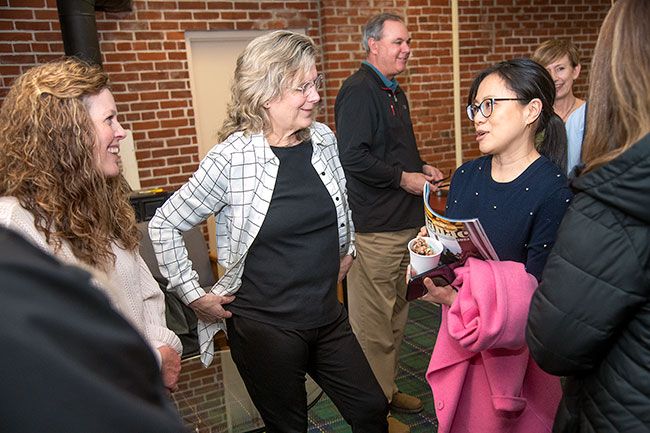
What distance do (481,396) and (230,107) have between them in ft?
4.22

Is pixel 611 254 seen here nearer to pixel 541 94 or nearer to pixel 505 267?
pixel 505 267

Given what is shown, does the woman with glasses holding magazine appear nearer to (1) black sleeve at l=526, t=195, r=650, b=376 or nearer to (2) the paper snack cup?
(2) the paper snack cup

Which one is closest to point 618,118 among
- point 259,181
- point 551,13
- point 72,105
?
point 259,181

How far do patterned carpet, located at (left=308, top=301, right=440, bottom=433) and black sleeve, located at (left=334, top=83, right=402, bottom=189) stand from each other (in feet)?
3.91

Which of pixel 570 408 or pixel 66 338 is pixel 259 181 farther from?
pixel 66 338

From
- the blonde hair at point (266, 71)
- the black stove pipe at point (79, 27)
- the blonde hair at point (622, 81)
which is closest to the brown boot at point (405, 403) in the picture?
the blonde hair at point (266, 71)

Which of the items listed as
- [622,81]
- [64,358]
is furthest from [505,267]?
[64,358]

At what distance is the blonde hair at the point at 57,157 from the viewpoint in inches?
51.4

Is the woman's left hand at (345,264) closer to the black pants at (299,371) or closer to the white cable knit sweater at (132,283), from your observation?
the black pants at (299,371)

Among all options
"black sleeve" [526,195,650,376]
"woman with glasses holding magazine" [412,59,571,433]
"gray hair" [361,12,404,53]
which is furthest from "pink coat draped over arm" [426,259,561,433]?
"gray hair" [361,12,404,53]

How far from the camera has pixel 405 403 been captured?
113 inches

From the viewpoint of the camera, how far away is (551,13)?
19.0ft

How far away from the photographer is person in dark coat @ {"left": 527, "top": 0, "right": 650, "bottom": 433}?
99 cm

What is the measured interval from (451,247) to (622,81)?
0.73 meters
